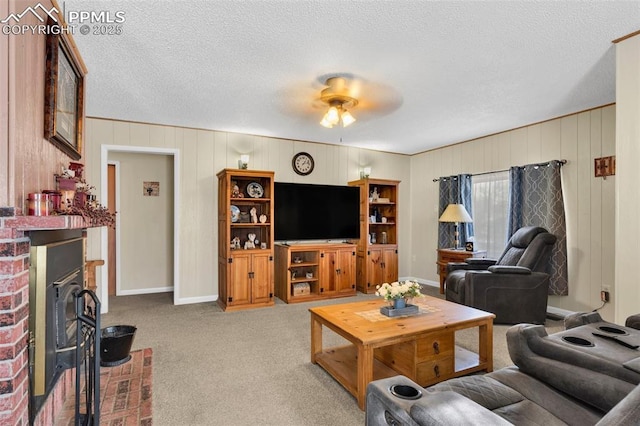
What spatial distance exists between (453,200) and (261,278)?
3.26m

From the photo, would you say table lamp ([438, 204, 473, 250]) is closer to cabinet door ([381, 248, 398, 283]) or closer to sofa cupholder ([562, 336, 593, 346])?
cabinet door ([381, 248, 398, 283])

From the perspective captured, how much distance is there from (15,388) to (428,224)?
18.7 ft

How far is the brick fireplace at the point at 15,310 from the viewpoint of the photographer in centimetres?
131

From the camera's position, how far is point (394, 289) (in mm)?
2627

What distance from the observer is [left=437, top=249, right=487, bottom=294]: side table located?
16.2ft

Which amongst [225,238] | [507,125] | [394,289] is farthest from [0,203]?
[507,125]

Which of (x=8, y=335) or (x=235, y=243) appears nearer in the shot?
(x=8, y=335)

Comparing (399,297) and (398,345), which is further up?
(399,297)

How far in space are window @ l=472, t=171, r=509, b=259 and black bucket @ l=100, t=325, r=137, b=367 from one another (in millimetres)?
4711

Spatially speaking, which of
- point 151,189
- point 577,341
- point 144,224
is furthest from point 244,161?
point 577,341

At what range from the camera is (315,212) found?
17.2 ft

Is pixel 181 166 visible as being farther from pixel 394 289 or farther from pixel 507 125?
pixel 507 125

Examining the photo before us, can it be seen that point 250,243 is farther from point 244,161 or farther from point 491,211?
point 491,211

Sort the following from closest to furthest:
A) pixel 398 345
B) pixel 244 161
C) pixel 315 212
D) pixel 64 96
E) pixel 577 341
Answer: pixel 577 341 → pixel 64 96 → pixel 398 345 → pixel 244 161 → pixel 315 212
